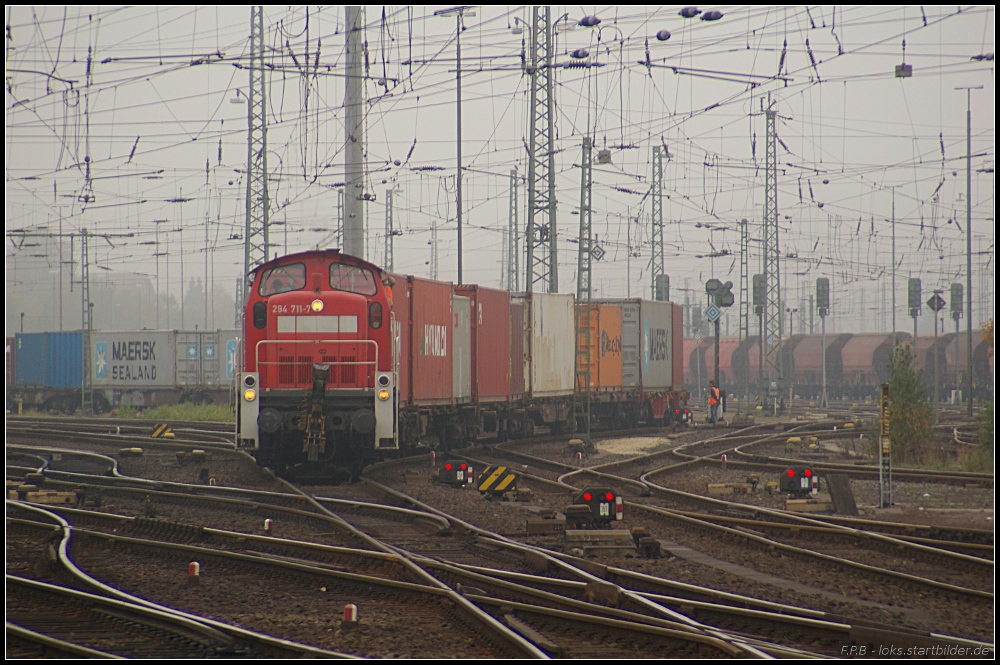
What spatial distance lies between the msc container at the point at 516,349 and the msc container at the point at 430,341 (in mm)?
3915

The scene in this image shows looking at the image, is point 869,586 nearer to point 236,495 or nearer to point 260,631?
point 260,631

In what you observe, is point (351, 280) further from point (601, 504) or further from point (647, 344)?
point (647, 344)

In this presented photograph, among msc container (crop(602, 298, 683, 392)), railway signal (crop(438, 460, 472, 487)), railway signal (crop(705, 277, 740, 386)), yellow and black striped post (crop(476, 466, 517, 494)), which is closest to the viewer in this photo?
yellow and black striped post (crop(476, 466, 517, 494))

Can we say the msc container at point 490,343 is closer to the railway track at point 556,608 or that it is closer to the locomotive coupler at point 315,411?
the locomotive coupler at point 315,411

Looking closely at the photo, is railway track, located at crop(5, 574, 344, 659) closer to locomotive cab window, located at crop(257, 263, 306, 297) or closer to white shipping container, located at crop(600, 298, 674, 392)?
locomotive cab window, located at crop(257, 263, 306, 297)

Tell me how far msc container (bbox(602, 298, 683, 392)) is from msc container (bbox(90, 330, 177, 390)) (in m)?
21.3

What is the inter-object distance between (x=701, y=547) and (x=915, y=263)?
2289 inches

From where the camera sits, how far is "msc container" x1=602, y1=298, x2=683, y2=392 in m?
31.5

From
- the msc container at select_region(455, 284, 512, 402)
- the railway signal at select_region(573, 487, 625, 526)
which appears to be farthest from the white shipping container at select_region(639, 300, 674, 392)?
the railway signal at select_region(573, 487, 625, 526)

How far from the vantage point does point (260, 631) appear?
751cm

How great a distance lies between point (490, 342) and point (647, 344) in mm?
9748

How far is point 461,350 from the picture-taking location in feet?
74.3

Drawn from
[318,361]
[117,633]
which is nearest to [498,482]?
[318,361]

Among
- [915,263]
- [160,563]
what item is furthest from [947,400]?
[160,563]
